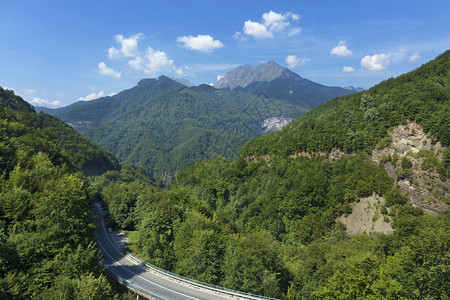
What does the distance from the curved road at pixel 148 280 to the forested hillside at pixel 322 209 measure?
2.33m

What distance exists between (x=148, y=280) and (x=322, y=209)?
159 feet

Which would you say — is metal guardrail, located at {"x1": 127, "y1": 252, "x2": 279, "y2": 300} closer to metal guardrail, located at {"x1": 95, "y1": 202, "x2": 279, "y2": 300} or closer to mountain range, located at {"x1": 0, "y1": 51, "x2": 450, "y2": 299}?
metal guardrail, located at {"x1": 95, "y1": 202, "x2": 279, "y2": 300}

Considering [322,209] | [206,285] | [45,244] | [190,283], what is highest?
[45,244]

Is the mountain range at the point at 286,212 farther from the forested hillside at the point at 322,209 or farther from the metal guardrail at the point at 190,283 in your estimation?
the metal guardrail at the point at 190,283

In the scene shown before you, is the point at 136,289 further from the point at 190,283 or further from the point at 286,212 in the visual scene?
the point at 286,212

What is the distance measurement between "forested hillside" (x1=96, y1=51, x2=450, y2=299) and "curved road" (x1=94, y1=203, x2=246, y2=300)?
233 centimetres

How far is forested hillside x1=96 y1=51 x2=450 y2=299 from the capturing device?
28.0m

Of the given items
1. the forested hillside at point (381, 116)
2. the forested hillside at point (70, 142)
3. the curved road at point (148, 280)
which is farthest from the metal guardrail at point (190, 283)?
the forested hillside at point (70, 142)

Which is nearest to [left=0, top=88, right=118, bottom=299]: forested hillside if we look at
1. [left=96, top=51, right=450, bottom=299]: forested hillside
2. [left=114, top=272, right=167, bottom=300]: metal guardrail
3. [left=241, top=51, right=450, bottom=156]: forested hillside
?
[left=114, top=272, right=167, bottom=300]: metal guardrail

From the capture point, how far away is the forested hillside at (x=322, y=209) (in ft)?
92.0

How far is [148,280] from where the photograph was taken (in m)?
30.1

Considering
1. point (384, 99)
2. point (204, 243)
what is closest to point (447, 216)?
point (384, 99)

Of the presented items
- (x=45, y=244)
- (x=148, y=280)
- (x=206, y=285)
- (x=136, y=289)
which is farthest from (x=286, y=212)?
(x=45, y=244)

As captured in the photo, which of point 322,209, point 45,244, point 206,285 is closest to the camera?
point 45,244
